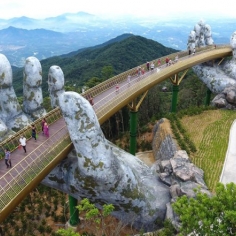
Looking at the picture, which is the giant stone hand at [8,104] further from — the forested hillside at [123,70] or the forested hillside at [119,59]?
the forested hillside at [119,59]

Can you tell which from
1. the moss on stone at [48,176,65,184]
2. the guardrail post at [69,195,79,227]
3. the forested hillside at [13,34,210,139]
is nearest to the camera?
the moss on stone at [48,176,65,184]

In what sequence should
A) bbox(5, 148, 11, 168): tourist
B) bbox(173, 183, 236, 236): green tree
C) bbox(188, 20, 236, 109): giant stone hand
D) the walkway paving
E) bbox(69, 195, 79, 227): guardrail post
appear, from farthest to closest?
bbox(188, 20, 236, 109): giant stone hand < the walkway paving < bbox(69, 195, 79, 227): guardrail post < bbox(5, 148, 11, 168): tourist < bbox(173, 183, 236, 236): green tree

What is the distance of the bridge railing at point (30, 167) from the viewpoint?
Result: 1160cm

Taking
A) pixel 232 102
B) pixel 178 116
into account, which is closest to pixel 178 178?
pixel 178 116

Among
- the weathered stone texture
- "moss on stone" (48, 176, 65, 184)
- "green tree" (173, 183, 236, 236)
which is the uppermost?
the weathered stone texture

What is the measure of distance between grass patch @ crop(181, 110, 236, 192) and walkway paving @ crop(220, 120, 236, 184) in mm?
264

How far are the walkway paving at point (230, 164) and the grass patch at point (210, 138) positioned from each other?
264mm

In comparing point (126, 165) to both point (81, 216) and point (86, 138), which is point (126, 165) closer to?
point (86, 138)

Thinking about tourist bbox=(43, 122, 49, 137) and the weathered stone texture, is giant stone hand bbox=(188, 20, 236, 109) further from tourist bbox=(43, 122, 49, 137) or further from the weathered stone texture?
tourist bbox=(43, 122, 49, 137)

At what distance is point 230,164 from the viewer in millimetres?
21500

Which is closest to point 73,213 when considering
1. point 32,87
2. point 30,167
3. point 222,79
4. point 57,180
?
point 57,180

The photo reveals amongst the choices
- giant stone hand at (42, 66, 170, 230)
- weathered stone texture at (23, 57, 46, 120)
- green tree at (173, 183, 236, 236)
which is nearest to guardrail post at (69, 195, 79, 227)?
giant stone hand at (42, 66, 170, 230)

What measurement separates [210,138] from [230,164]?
4.04m

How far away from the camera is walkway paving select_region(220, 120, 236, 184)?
785 inches
